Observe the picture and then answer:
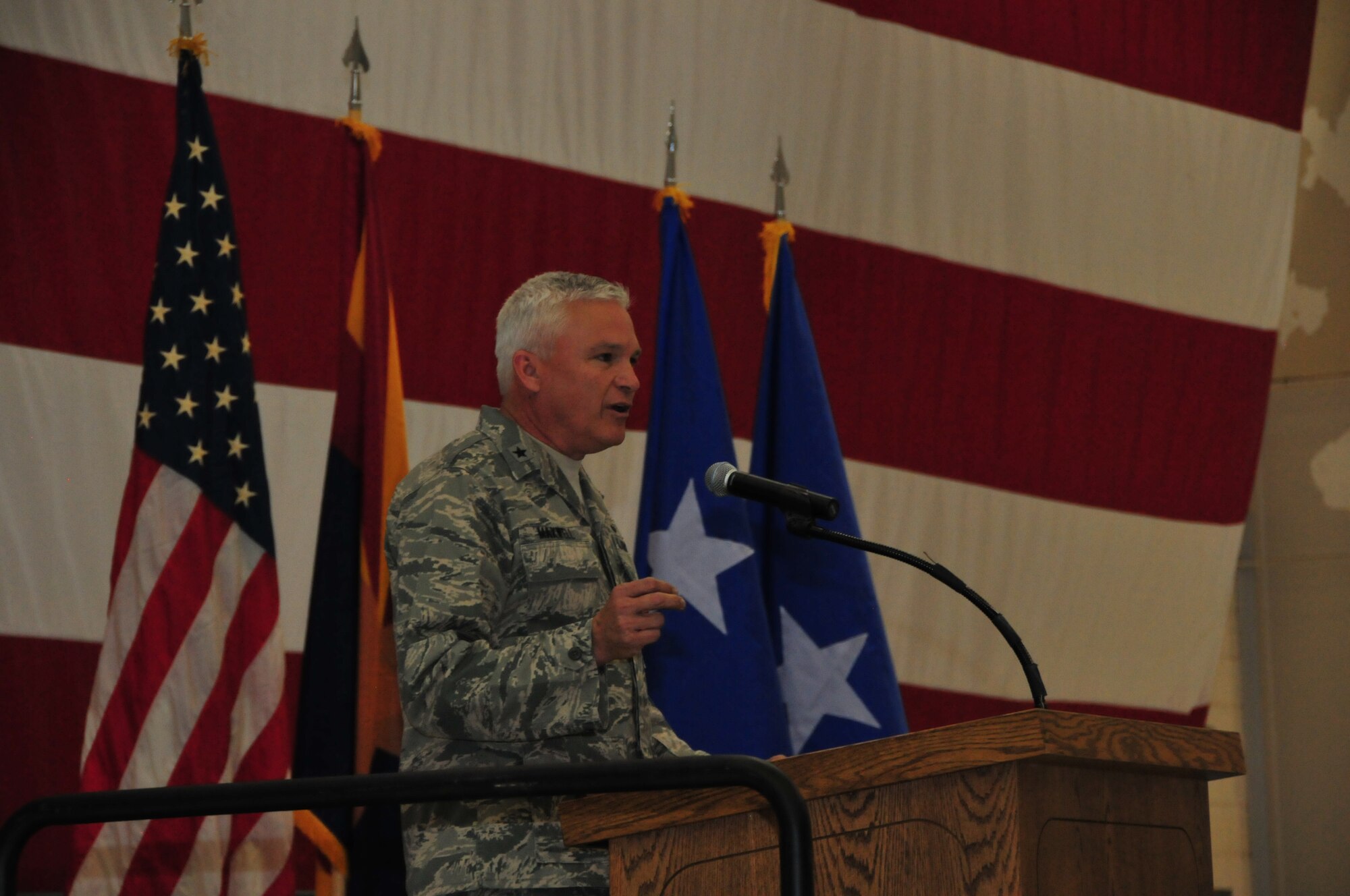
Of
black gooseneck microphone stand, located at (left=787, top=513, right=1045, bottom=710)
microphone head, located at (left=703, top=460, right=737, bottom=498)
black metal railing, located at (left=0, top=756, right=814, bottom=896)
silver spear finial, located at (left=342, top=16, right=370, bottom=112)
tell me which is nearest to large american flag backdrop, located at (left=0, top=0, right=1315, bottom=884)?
silver spear finial, located at (left=342, top=16, right=370, bottom=112)

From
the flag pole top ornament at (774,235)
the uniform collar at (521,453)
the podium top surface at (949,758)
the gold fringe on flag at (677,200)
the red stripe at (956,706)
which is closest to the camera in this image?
the podium top surface at (949,758)

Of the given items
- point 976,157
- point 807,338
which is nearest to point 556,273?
point 807,338

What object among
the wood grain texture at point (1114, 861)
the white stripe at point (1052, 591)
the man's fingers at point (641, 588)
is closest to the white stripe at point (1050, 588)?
the white stripe at point (1052, 591)

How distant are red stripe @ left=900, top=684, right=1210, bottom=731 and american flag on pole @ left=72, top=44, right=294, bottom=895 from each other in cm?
198

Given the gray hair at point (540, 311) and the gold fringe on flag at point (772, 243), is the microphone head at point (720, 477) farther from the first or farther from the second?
the gold fringe on flag at point (772, 243)

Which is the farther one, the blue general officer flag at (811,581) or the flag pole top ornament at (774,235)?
the flag pole top ornament at (774,235)

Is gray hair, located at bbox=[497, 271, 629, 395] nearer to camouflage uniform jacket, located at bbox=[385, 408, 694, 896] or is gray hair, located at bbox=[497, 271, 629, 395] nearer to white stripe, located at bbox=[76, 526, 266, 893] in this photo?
camouflage uniform jacket, located at bbox=[385, 408, 694, 896]

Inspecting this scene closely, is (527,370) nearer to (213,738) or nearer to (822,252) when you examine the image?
(213,738)

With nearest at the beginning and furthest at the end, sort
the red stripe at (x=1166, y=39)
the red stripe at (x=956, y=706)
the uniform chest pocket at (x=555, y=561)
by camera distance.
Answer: the uniform chest pocket at (x=555, y=561)
the red stripe at (x=956, y=706)
the red stripe at (x=1166, y=39)

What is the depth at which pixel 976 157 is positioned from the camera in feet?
14.7

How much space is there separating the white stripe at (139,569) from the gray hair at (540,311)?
2.49ft

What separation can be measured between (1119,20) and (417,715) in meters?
3.78

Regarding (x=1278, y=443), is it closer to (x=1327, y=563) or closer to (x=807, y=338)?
(x=1327, y=563)

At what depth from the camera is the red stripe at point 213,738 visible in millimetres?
2512
